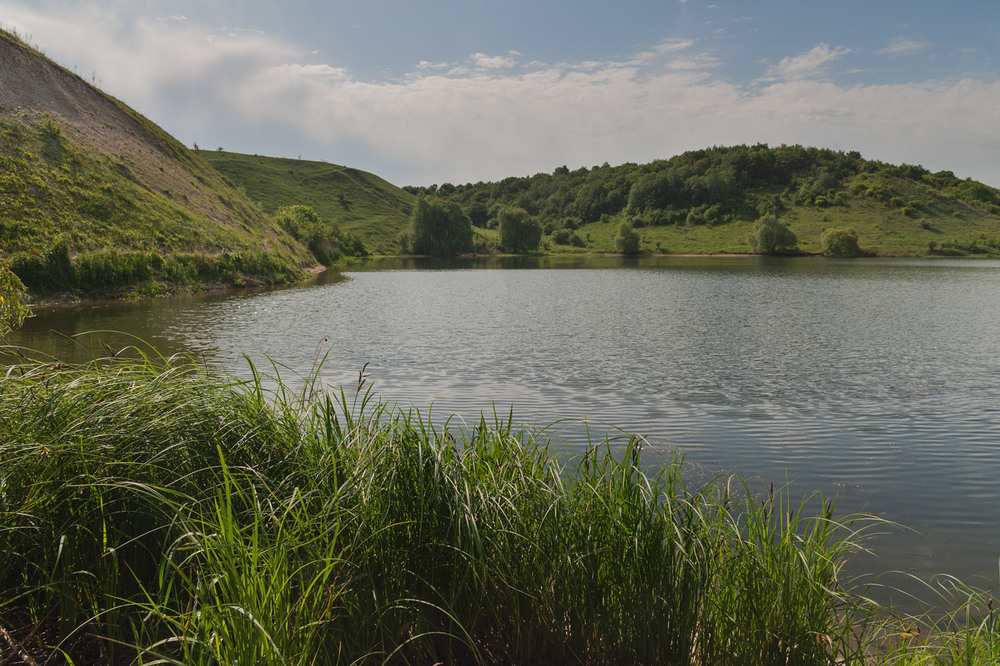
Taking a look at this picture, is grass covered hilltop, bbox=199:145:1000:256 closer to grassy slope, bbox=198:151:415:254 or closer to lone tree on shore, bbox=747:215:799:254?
grassy slope, bbox=198:151:415:254

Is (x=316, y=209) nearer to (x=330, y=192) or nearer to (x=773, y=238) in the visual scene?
(x=330, y=192)

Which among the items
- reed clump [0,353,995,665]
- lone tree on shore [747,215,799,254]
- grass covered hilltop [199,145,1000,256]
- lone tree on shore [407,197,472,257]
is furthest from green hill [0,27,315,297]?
lone tree on shore [747,215,799,254]

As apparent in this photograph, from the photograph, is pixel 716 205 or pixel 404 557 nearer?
pixel 404 557

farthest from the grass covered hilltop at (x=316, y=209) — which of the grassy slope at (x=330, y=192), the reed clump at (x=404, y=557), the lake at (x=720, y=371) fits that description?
Result: the reed clump at (x=404, y=557)

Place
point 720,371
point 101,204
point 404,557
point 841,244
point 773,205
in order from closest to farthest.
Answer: point 404,557 < point 720,371 < point 101,204 < point 841,244 < point 773,205

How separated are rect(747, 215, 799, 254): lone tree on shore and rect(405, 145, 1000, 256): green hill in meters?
3.02

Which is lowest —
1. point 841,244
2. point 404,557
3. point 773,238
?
point 404,557

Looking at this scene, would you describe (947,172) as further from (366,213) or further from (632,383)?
(632,383)

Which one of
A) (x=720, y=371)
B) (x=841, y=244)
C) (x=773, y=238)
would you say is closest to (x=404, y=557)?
(x=720, y=371)

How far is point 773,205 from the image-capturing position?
13662 cm

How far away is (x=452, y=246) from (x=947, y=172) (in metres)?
120

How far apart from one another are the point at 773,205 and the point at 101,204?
130 meters

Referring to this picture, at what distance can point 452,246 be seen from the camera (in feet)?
387

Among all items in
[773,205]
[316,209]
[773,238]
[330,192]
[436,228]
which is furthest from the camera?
[330,192]
